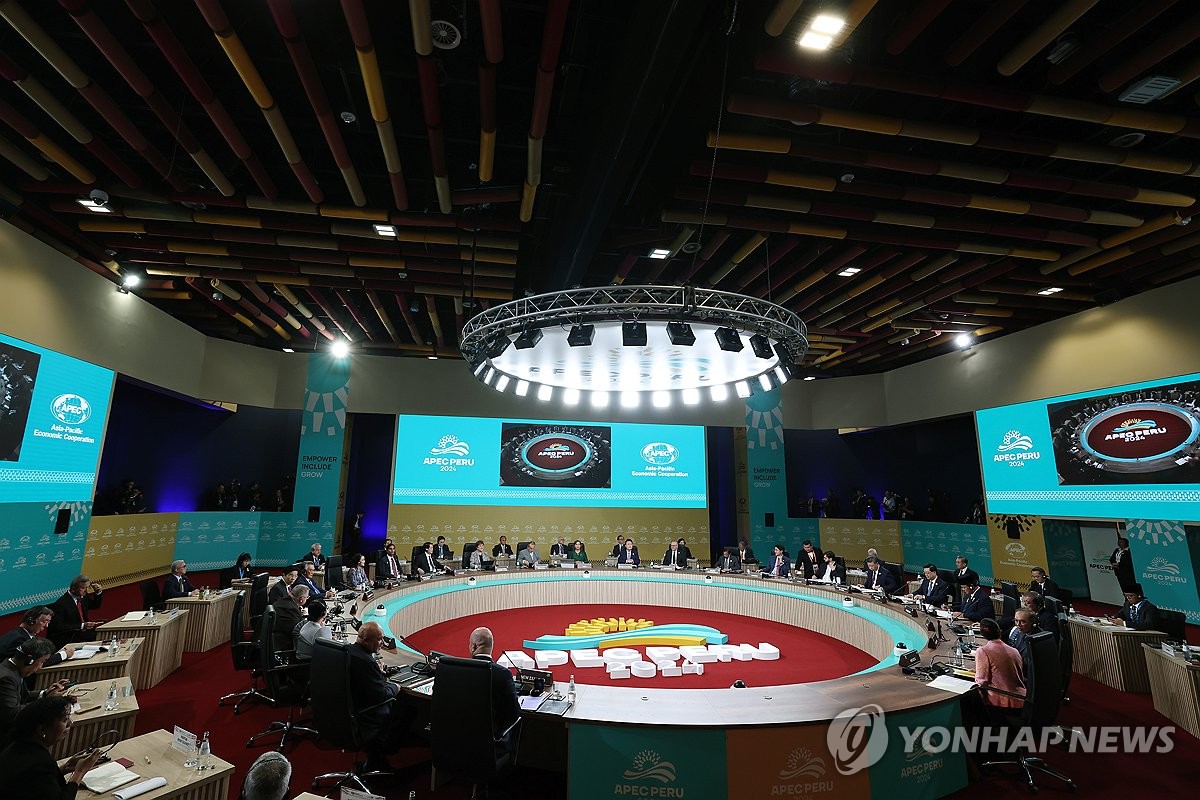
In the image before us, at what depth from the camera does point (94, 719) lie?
343 centimetres

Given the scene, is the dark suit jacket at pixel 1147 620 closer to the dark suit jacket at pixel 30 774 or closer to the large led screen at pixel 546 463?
the large led screen at pixel 546 463

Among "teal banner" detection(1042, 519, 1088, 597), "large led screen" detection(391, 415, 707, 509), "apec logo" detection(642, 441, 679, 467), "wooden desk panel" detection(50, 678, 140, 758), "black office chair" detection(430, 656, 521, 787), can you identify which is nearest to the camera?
"black office chair" detection(430, 656, 521, 787)

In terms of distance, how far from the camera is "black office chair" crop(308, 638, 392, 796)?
3498 mm

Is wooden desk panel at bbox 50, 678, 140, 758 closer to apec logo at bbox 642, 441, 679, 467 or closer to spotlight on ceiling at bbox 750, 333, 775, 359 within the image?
spotlight on ceiling at bbox 750, 333, 775, 359

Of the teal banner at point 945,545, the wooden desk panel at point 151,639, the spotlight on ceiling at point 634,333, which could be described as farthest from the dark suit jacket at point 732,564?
the wooden desk panel at point 151,639

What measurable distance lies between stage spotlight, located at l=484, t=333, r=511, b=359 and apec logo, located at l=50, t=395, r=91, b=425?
6.45 m

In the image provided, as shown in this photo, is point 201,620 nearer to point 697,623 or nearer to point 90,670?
point 90,670

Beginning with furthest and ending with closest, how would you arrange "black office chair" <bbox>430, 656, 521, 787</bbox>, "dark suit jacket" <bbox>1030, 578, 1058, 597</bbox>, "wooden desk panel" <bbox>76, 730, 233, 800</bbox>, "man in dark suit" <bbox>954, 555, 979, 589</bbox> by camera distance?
"man in dark suit" <bbox>954, 555, 979, 589</bbox> < "dark suit jacket" <bbox>1030, 578, 1058, 597</bbox> < "black office chair" <bbox>430, 656, 521, 787</bbox> < "wooden desk panel" <bbox>76, 730, 233, 800</bbox>

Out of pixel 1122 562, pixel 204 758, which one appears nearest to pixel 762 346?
pixel 204 758

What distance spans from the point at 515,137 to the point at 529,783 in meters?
5.88

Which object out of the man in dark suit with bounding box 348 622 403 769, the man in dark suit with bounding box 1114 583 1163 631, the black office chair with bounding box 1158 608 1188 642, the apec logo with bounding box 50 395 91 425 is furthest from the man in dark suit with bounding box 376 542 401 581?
the black office chair with bounding box 1158 608 1188 642

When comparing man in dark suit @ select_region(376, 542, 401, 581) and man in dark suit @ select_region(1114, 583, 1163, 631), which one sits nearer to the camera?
man in dark suit @ select_region(1114, 583, 1163, 631)

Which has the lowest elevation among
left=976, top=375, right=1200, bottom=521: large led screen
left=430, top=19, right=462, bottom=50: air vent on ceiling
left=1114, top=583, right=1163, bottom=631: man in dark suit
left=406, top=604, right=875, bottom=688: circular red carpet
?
left=406, top=604, right=875, bottom=688: circular red carpet

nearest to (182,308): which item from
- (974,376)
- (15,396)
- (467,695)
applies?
(15,396)
